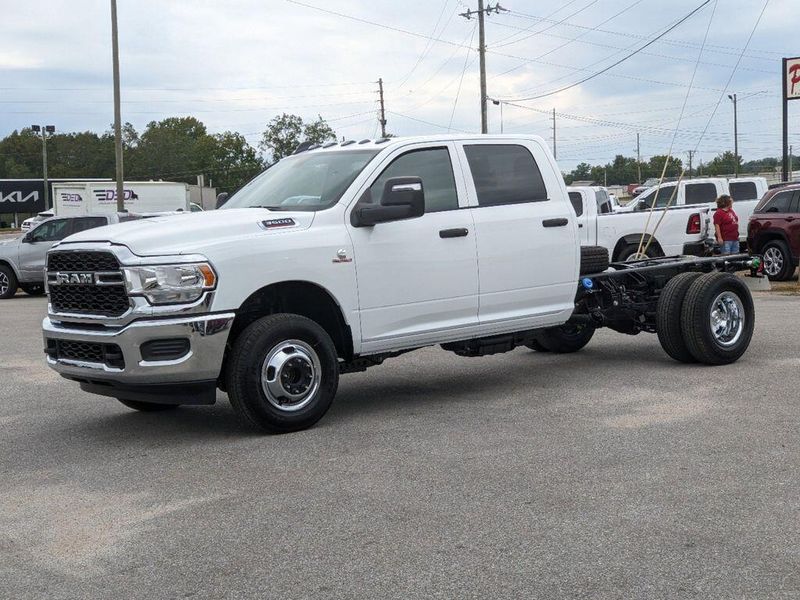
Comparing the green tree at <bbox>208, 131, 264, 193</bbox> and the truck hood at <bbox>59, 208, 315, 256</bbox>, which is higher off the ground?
the green tree at <bbox>208, 131, 264, 193</bbox>

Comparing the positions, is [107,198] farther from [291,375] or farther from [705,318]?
[291,375]

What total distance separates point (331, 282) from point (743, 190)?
744 inches

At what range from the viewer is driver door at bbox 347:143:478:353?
24.8 feet

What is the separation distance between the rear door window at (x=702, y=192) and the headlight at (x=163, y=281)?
18544 mm

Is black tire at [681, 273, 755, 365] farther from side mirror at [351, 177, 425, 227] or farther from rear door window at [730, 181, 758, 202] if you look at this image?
rear door window at [730, 181, 758, 202]

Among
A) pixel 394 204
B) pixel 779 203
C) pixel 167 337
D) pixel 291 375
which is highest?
pixel 779 203

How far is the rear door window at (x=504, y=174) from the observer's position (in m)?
8.31

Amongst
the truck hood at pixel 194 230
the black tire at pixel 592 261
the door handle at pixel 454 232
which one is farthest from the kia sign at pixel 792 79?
the truck hood at pixel 194 230

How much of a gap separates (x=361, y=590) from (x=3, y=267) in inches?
804

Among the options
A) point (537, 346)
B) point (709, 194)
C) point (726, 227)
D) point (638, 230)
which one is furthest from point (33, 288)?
point (537, 346)

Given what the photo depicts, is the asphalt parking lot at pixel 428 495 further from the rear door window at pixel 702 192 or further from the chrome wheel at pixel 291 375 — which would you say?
the rear door window at pixel 702 192

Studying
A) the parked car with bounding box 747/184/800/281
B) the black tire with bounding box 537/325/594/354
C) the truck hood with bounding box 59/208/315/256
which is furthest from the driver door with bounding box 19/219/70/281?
the truck hood with bounding box 59/208/315/256

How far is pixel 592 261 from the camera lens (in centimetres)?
941

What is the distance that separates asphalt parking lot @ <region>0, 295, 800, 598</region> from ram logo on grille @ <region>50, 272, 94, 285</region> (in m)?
1.12
